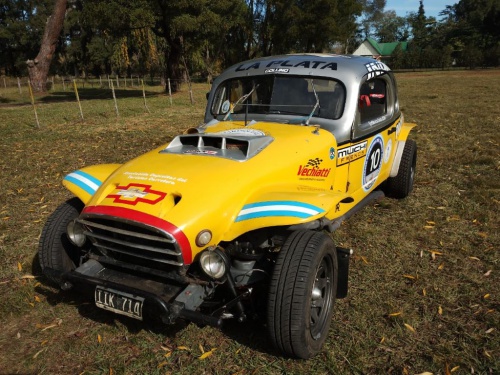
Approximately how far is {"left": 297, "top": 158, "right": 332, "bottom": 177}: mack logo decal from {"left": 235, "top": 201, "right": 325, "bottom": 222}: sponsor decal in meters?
0.62

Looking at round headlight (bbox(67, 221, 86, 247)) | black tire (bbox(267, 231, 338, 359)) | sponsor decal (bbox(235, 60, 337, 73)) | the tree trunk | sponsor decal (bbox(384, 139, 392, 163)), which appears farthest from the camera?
the tree trunk

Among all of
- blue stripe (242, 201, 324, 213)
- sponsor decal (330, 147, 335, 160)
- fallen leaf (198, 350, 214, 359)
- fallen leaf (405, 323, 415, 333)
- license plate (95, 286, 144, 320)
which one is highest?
sponsor decal (330, 147, 335, 160)

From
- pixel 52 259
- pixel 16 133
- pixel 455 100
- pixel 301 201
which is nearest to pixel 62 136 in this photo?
pixel 16 133

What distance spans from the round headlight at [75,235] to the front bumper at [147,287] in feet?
0.57

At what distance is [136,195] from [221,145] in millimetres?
927

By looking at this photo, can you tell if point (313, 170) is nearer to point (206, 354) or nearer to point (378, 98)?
point (206, 354)

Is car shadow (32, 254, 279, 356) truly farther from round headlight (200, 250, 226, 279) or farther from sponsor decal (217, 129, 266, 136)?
sponsor decal (217, 129, 266, 136)

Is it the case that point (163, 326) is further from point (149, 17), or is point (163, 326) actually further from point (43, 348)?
point (149, 17)

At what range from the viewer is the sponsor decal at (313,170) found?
3.51 m

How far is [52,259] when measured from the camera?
3.31 m

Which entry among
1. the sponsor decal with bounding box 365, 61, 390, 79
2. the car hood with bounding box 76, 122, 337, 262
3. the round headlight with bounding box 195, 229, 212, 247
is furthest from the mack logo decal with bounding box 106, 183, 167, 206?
the sponsor decal with bounding box 365, 61, 390, 79

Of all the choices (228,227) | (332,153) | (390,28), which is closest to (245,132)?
(332,153)

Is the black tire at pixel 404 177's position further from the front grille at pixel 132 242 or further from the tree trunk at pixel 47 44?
the tree trunk at pixel 47 44

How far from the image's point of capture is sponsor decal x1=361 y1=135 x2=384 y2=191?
179 inches
